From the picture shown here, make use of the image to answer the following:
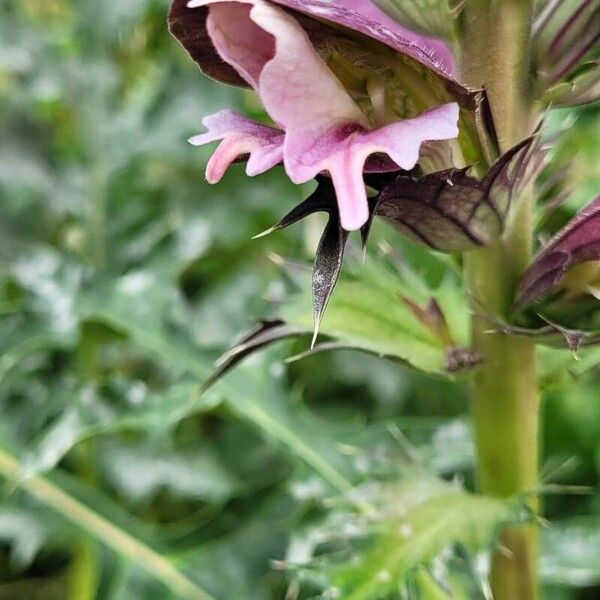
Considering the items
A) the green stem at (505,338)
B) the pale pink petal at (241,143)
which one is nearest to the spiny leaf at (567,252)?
the green stem at (505,338)

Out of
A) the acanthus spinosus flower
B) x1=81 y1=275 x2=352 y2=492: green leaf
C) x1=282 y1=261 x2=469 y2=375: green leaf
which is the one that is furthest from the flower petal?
x1=81 y1=275 x2=352 y2=492: green leaf

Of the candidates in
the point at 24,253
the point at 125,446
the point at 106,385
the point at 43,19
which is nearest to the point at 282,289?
the point at 106,385

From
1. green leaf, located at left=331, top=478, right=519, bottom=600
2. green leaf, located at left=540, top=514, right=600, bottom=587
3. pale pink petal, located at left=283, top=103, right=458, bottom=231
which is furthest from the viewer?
green leaf, located at left=540, top=514, right=600, bottom=587

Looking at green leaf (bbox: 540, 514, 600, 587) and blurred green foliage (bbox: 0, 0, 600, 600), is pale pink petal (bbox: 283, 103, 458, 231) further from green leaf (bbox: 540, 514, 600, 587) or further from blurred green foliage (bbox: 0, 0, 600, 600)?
green leaf (bbox: 540, 514, 600, 587)

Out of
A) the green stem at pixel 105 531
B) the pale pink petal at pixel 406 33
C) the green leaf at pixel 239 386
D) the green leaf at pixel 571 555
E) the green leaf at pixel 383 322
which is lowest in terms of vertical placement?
the green stem at pixel 105 531

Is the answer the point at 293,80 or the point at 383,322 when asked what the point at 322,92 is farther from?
the point at 383,322

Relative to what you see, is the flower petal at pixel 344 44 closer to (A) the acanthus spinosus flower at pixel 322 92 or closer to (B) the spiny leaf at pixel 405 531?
(A) the acanthus spinosus flower at pixel 322 92

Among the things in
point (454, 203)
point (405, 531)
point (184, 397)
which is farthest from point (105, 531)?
point (454, 203)
